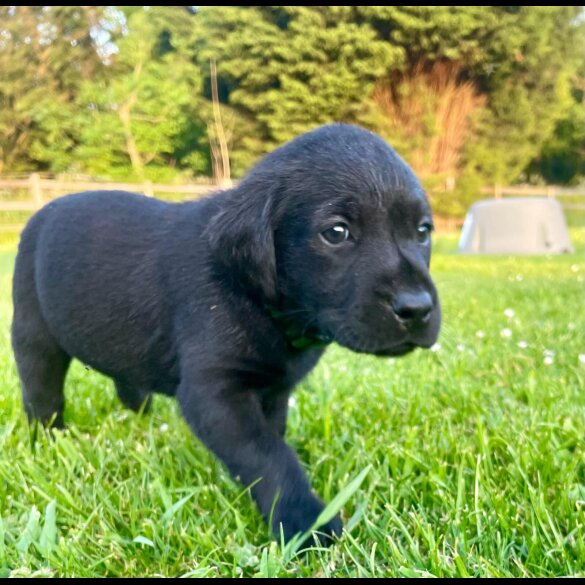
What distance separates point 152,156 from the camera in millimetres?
11336

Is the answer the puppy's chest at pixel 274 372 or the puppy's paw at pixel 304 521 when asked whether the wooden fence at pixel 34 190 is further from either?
the puppy's paw at pixel 304 521

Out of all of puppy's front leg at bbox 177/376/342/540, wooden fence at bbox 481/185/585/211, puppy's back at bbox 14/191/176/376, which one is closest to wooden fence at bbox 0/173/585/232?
puppy's back at bbox 14/191/176/376

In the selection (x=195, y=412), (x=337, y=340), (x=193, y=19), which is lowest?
(x=195, y=412)

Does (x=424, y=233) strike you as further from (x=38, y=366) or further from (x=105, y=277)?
(x=38, y=366)

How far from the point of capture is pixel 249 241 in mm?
1556

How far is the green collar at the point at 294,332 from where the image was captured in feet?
5.33

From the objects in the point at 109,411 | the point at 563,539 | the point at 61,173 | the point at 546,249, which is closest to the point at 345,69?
the point at 546,249

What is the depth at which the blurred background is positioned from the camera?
9742 mm

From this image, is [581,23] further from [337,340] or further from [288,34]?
[337,340]

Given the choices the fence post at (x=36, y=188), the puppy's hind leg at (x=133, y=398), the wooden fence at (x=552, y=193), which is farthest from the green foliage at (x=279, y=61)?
the puppy's hind leg at (x=133, y=398)

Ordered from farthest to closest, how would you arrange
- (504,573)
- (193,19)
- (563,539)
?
(193,19) → (563,539) → (504,573)

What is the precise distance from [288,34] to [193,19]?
7.75ft

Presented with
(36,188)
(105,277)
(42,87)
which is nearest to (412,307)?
(105,277)

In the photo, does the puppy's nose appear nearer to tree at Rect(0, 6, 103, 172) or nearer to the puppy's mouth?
the puppy's mouth
